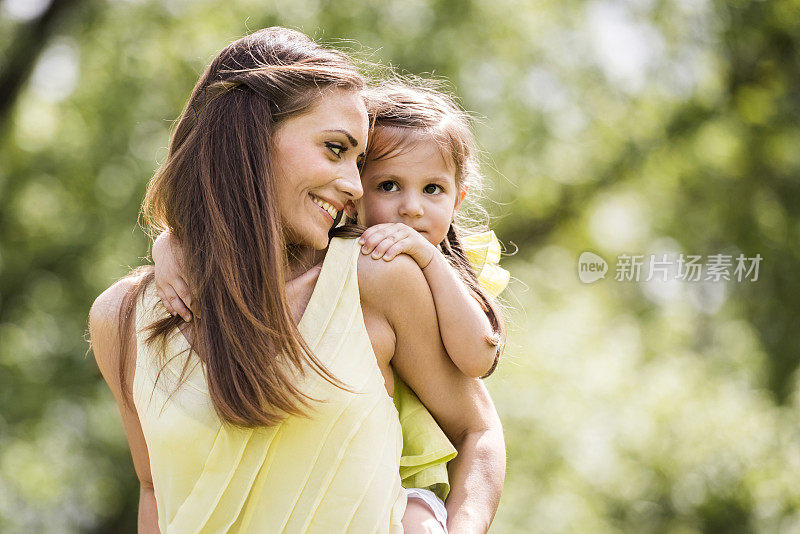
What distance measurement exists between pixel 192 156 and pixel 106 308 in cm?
41

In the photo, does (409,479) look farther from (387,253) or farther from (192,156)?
(192,156)

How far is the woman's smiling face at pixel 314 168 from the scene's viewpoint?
190 cm

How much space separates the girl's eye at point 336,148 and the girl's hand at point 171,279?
402 mm

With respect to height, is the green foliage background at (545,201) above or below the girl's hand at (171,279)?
below

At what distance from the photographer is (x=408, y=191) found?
7.49ft

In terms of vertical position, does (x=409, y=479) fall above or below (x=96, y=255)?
above

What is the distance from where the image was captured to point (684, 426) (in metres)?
7.53

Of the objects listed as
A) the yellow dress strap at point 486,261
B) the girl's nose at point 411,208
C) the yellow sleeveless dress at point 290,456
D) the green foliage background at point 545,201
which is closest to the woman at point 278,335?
the yellow sleeveless dress at point 290,456

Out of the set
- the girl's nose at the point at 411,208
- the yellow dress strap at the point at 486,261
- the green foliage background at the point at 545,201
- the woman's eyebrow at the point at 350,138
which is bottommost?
the green foliage background at the point at 545,201

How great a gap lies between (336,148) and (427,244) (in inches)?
11.1

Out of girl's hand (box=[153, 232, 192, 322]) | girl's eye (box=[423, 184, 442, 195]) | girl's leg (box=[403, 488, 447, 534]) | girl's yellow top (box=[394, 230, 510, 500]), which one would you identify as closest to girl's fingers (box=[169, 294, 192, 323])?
girl's hand (box=[153, 232, 192, 322])

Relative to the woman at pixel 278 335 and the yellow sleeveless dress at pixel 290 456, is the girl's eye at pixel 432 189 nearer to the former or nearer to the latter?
the woman at pixel 278 335

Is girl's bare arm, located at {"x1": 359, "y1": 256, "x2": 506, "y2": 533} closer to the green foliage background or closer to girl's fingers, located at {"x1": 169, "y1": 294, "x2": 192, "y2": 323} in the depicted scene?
girl's fingers, located at {"x1": 169, "y1": 294, "x2": 192, "y2": 323}

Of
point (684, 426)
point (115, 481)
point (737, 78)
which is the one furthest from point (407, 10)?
point (115, 481)
